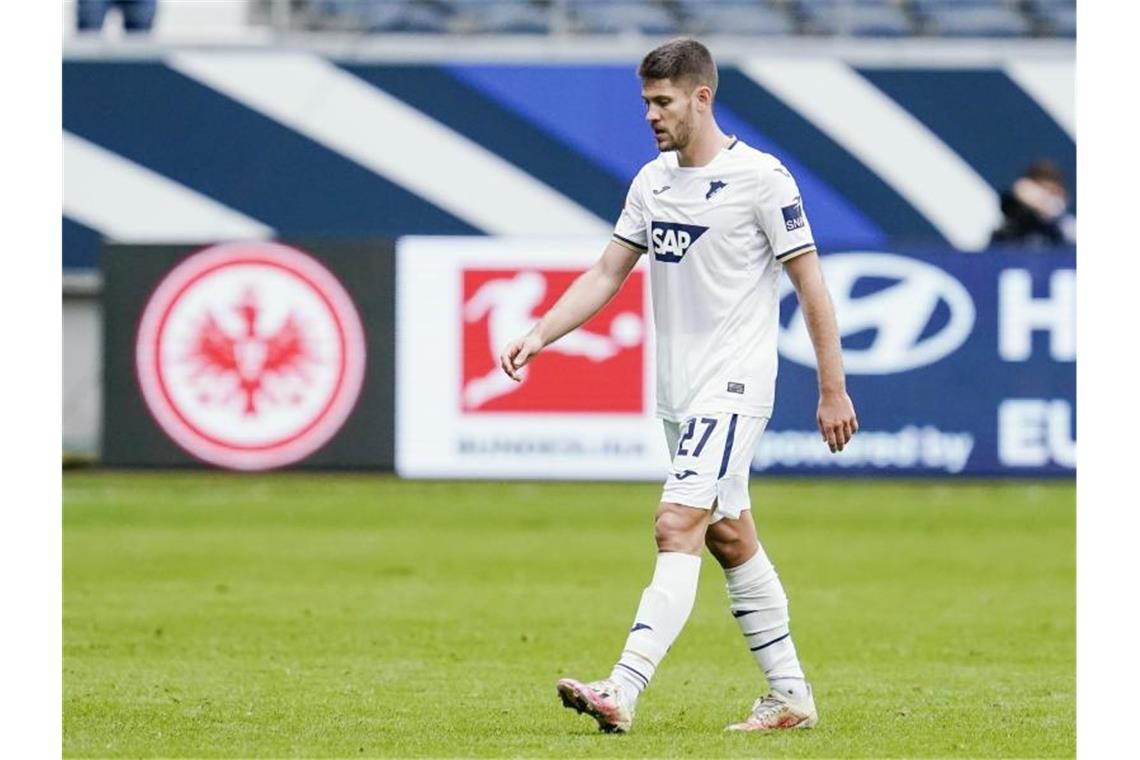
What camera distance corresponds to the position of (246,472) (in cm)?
1638

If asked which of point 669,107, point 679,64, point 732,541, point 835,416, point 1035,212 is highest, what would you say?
point 1035,212

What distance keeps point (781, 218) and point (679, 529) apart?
985mm

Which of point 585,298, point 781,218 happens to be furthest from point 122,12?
point 781,218

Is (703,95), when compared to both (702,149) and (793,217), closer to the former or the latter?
(702,149)

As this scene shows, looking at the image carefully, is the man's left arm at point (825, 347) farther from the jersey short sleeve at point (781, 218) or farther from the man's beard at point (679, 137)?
the man's beard at point (679, 137)

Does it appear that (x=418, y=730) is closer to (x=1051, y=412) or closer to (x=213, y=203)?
(x=1051, y=412)

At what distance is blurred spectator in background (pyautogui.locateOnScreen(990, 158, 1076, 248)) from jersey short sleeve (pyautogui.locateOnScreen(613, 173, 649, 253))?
10.2m

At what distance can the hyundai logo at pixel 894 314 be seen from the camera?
1620cm

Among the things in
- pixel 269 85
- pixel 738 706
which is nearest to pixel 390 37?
pixel 269 85

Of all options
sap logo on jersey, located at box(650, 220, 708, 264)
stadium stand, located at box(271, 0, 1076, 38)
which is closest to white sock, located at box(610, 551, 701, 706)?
sap logo on jersey, located at box(650, 220, 708, 264)

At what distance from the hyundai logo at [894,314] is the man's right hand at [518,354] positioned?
9223 mm

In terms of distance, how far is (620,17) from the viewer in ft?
69.8

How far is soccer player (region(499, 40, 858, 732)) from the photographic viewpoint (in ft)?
22.4

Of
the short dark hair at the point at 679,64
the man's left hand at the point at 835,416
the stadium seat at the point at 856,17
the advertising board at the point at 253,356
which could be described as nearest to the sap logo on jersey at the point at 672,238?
the short dark hair at the point at 679,64
